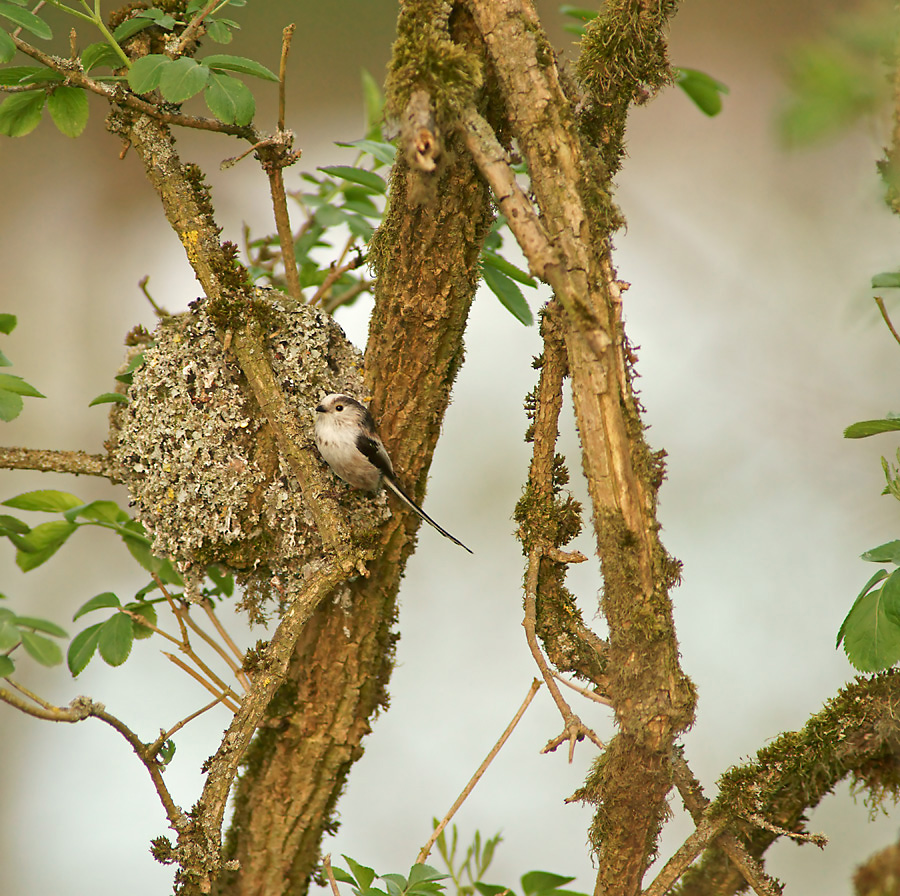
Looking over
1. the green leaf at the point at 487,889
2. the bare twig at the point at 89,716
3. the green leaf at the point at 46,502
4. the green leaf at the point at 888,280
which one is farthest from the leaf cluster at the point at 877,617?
the green leaf at the point at 46,502

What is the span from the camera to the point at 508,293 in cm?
129

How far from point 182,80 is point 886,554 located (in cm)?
109

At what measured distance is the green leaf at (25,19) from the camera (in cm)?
99

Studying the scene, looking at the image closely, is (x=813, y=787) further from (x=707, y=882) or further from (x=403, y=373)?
(x=403, y=373)

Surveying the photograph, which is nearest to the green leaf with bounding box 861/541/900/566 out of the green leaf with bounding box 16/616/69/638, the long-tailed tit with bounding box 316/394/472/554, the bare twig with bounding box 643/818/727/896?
the bare twig with bounding box 643/818/727/896

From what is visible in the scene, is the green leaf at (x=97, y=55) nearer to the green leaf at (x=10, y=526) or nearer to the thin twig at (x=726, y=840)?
the green leaf at (x=10, y=526)

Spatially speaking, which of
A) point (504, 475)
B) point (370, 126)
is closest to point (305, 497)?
point (370, 126)

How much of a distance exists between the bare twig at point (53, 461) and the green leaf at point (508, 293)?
0.73 m

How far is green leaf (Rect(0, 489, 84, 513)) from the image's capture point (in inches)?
51.9

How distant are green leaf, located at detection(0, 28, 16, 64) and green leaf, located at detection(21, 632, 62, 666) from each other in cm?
74

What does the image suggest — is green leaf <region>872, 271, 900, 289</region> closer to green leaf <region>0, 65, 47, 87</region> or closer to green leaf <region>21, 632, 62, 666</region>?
green leaf <region>21, 632, 62, 666</region>

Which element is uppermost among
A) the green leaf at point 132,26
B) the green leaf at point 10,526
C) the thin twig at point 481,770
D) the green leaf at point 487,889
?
the green leaf at point 132,26

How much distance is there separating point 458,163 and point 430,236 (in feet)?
0.35

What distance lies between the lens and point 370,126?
5.64 ft
